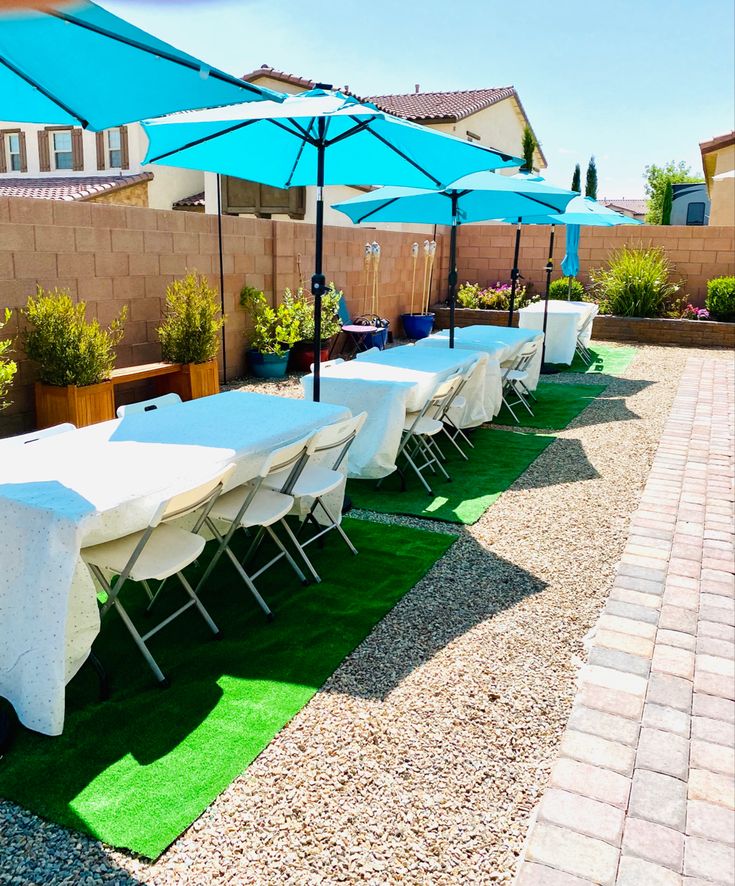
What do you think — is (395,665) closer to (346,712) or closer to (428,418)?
(346,712)

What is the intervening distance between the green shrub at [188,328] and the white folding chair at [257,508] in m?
4.43

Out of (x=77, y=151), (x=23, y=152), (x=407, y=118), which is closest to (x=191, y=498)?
(x=407, y=118)

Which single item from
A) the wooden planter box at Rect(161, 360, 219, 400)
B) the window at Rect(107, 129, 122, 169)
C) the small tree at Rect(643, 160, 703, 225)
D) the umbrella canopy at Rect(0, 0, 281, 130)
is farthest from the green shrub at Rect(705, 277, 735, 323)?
the small tree at Rect(643, 160, 703, 225)

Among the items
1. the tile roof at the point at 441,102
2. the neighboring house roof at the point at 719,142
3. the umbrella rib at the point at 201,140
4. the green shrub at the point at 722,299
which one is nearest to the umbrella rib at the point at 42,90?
the umbrella rib at the point at 201,140

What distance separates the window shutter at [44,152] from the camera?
79.5 feet

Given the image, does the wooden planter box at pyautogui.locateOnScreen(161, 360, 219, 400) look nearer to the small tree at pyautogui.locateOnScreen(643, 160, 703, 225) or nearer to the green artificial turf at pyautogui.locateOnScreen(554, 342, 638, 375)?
the green artificial turf at pyautogui.locateOnScreen(554, 342, 638, 375)

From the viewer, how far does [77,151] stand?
938 inches

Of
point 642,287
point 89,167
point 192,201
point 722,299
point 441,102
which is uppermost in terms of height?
point 441,102

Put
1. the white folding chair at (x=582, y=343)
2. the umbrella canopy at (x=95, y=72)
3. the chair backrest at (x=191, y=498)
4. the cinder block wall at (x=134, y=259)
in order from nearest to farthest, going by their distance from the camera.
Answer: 1. the umbrella canopy at (x=95, y=72)
2. the chair backrest at (x=191, y=498)
3. the cinder block wall at (x=134, y=259)
4. the white folding chair at (x=582, y=343)

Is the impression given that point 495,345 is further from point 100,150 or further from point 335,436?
point 100,150

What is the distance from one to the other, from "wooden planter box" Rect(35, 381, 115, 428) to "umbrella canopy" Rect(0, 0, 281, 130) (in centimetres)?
332

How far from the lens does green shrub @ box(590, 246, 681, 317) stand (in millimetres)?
14922

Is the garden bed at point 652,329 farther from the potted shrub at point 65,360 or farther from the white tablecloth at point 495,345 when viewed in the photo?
the potted shrub at point 65,360

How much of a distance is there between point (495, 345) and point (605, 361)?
5235 millimetres
